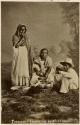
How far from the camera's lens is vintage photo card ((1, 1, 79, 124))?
105 centimetres

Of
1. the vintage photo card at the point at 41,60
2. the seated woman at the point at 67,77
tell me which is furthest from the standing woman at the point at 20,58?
the seated woman at the point at 67,77

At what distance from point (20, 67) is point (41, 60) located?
0.08m

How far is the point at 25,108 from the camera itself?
3.44 feet

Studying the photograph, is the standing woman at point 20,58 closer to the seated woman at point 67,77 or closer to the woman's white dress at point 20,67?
the woman's white dress at point 20,67

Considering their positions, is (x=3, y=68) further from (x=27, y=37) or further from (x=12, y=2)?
(x=12, y=2)

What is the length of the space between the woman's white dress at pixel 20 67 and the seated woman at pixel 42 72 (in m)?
0.03

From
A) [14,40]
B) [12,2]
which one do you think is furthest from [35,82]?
[12,2]

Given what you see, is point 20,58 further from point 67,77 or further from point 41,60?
point 67,77

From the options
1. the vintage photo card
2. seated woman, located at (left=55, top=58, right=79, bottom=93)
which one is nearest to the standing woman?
the vintage photo card

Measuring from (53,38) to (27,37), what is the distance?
0.31ft

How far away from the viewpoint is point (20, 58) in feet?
3.50

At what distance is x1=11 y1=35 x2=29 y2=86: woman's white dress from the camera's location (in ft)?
3.48

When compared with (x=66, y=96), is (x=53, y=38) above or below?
above

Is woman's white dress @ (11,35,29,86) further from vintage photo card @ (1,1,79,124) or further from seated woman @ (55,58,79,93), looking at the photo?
seated woman @ (55,58,79,93)
